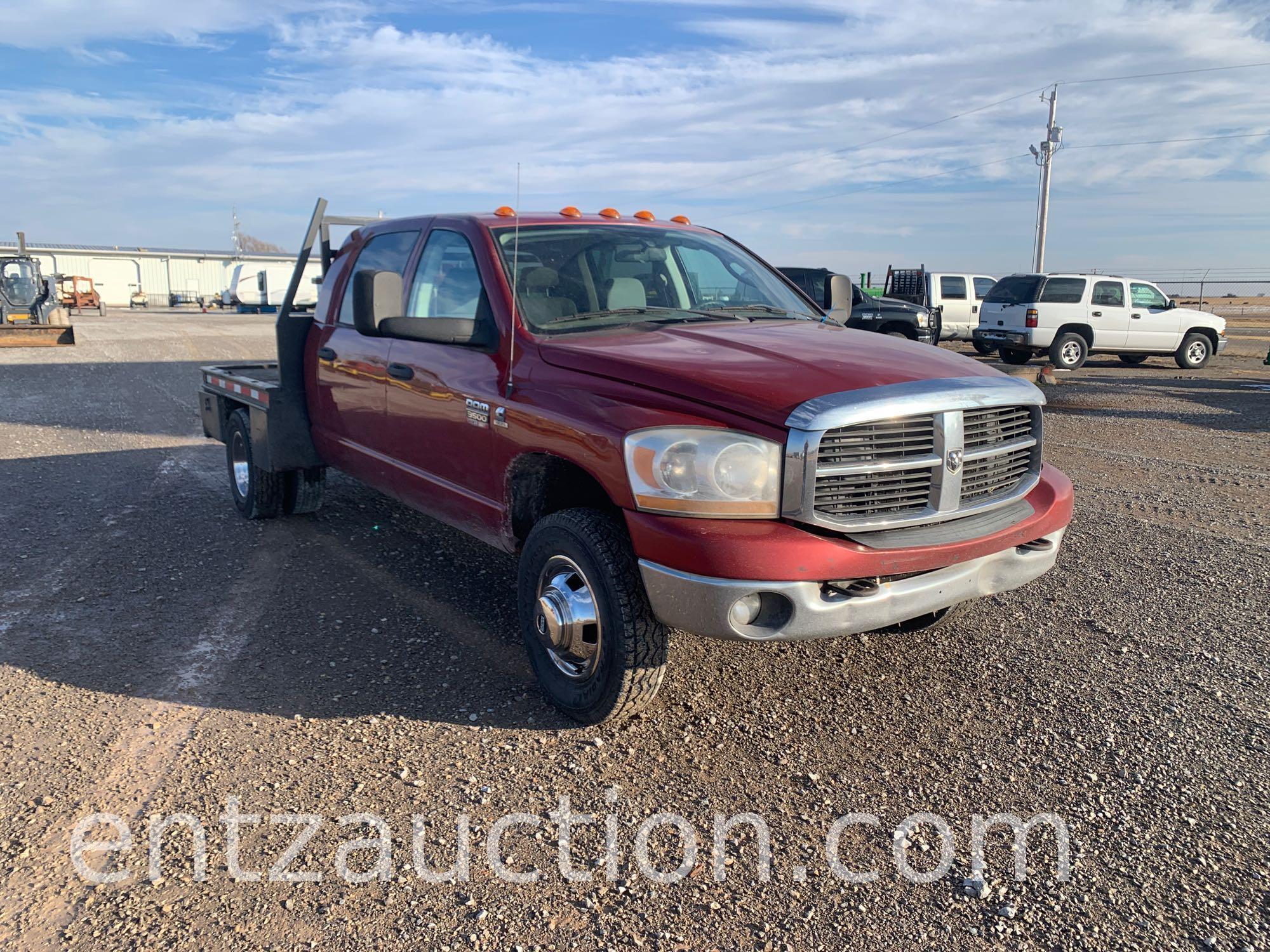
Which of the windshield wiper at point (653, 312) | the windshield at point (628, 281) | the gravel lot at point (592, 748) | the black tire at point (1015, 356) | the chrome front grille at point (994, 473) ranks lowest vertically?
the gravel lot at point (592, 748)

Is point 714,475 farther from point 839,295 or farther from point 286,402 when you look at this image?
point 286,402

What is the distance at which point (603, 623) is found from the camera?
3447mm

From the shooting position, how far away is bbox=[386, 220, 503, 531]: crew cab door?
4184mm

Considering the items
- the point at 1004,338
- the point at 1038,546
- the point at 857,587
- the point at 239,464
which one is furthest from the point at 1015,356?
the point at 857,587

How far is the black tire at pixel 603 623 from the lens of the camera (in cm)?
338

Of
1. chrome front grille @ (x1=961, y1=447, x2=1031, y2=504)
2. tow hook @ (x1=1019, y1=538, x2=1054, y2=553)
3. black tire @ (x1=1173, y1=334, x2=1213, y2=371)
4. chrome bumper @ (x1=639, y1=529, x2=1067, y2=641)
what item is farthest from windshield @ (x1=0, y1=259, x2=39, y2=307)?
tow hook @ (x1=1019, y1=538, x2=1054, y2=553)

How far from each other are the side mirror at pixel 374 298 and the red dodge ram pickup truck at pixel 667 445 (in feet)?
0.04

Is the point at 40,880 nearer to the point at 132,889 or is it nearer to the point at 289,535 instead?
the point at 132,889

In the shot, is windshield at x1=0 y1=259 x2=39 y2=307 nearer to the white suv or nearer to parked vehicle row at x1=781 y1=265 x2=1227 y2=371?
parked vehicle row at x1=781 y1=265 x2=1227 y2=371

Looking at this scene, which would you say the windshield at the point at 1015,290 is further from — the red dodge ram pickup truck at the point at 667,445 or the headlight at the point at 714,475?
the headlight at the point at 714,475

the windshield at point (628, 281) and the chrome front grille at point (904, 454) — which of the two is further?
the windshield at point (628, 281)

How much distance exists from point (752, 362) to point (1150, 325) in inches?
730

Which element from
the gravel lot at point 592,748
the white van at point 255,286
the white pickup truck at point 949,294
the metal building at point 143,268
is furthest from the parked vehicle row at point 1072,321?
the metal building at point 143,268

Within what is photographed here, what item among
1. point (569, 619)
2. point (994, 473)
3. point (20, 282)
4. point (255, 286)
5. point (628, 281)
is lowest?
point (569, 619)
